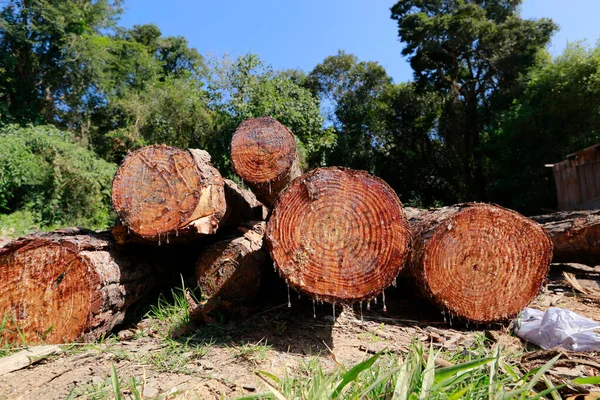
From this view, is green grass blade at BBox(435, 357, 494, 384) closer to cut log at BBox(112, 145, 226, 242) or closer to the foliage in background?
cut log at BBox(112, 145, 226, 242)

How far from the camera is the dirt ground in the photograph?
168cm

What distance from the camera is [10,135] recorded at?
32.1 ft

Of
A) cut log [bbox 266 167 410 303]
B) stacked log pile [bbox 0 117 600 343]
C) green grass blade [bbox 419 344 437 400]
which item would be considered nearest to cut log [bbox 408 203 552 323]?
stacked log pile [bbox 0 117 600 343]

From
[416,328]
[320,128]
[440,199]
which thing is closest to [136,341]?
[416,328]

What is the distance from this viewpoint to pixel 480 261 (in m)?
2.39

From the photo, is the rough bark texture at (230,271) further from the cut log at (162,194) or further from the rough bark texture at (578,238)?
the rough bark texture at (578,238)

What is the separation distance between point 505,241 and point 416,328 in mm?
785

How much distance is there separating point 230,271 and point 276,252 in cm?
70

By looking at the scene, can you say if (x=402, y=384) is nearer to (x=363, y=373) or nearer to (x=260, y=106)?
(x=363, y=373)

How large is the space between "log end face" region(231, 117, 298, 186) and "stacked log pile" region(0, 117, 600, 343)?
0.51 metres

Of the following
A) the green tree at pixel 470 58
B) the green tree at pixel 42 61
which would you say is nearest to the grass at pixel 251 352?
the green tree at pixel 42 61

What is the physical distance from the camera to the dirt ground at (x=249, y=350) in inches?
66.2

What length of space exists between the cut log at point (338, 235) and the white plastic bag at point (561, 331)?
102 cm

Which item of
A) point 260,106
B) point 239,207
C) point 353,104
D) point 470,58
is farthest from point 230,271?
point 470,58
